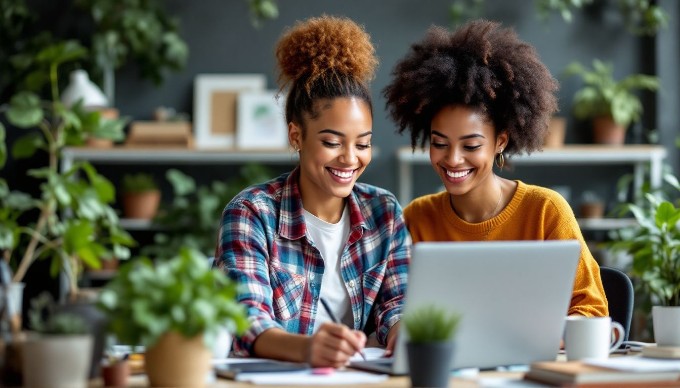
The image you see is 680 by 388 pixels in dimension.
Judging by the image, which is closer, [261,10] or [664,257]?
[664,257]

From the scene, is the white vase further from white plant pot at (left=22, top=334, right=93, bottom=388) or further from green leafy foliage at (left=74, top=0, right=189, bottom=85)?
white plant pot at (left=22, top=334, right=93, bottom=388)

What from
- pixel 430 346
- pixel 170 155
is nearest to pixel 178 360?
pixel 430 346

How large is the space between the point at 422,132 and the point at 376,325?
25.0 inches

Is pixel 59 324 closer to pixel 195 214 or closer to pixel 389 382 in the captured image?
pixel 389 382

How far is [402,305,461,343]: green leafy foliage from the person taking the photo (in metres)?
1.44

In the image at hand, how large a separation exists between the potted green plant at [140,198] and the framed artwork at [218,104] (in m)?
0.34

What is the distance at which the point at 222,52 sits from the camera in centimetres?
545

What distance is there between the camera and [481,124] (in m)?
2.41

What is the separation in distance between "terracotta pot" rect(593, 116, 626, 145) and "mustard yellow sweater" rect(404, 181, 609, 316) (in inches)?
111

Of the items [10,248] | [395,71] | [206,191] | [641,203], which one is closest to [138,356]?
[10,248]

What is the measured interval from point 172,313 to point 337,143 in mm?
926

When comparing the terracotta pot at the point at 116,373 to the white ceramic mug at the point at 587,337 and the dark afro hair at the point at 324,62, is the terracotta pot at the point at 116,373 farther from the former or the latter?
the dark afro hair at the point at 324,62

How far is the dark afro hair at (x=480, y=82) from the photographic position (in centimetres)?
241

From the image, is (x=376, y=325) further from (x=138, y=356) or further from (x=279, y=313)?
(x=138, y=356)
